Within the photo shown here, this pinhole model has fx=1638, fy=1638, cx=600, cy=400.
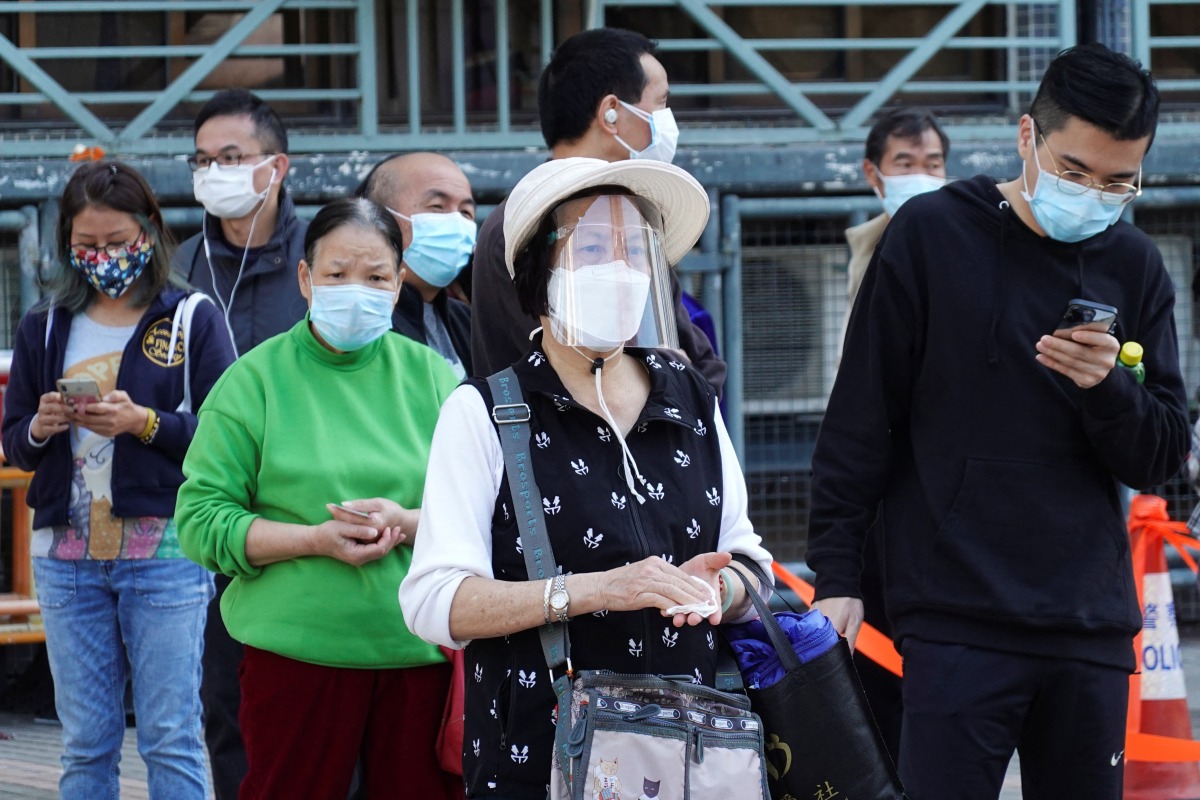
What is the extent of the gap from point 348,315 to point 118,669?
4.47 ft

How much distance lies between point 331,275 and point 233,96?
5.73 feet

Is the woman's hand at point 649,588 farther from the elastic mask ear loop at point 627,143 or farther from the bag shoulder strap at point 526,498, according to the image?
the elastic mask ear loop at point 627,143

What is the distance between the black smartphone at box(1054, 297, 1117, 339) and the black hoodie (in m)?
0.14

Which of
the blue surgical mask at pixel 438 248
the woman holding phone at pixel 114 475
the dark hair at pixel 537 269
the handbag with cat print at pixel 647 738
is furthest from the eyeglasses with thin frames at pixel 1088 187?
→ the woman holding phone at pixel 114 475

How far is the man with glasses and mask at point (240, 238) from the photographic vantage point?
509cm

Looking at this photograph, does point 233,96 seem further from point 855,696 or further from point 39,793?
point 855,696

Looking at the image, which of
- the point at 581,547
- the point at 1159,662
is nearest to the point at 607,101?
the point at 581,547

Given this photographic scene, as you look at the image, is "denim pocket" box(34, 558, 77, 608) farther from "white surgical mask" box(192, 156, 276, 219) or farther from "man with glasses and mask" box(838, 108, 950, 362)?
"man with glasses and mask" box(838, 108, 950, 362)

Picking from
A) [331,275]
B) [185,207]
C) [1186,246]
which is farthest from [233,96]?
[1186,246]

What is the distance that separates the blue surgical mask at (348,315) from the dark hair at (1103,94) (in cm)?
167

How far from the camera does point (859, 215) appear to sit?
25.1 feet

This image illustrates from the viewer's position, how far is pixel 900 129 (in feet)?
20.4

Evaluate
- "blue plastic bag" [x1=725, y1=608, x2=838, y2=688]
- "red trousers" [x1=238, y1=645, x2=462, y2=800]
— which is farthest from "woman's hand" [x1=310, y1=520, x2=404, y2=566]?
"blue plastic bag" [x1=725, y1=608, x2=838, y2=688]

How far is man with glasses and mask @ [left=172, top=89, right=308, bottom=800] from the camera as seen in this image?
5.09 m
